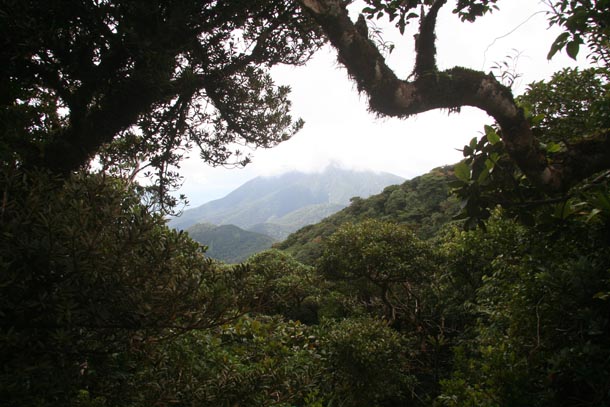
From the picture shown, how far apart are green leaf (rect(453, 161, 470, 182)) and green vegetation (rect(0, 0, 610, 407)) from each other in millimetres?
22

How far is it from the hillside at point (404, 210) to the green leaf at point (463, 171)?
1370 centimetres

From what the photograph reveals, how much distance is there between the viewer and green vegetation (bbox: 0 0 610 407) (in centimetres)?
149

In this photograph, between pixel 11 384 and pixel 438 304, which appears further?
pixel 438 304

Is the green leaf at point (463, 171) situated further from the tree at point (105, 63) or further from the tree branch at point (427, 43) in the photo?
the tree at point (105, 63)

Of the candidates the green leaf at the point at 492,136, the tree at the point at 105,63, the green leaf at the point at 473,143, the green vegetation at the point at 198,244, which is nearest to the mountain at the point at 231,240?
the green vegetation at the point at 198,244

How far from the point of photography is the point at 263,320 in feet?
25.3

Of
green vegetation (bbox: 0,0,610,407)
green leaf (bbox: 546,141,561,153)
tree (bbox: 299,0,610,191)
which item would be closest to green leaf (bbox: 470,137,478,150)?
green vegetation (bbox: 0,0,610,407)

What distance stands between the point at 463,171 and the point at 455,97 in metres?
0.63

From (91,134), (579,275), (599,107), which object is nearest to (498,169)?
(579,275)

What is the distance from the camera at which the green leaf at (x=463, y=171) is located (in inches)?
99.9

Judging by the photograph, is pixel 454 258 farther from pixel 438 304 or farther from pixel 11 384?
pixel 11 384

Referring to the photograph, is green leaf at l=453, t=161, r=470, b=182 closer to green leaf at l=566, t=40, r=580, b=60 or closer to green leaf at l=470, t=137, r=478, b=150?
green leaf at l=470, t=137, r=478, b=150

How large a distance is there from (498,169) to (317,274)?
22.3 ft

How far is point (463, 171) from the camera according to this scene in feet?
8.35
